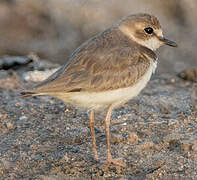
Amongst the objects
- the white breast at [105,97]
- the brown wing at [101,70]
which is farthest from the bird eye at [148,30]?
the white breast at [105,97]

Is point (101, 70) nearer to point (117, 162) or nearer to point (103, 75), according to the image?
point (103, 75)

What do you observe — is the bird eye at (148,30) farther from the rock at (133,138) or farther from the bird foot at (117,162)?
the bird foot at (117,162)

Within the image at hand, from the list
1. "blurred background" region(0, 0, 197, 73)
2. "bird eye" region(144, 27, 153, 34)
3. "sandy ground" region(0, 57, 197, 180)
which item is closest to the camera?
"sandy ground" region(0, 57, 197, 180)

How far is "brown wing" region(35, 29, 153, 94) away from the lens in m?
4.46

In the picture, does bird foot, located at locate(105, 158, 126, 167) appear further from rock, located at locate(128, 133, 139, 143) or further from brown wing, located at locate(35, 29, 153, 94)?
brown wing, located at locate(35, 29, 153, 94)

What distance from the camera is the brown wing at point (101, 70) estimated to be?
4465 mm

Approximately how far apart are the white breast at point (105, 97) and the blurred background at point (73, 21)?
593cm

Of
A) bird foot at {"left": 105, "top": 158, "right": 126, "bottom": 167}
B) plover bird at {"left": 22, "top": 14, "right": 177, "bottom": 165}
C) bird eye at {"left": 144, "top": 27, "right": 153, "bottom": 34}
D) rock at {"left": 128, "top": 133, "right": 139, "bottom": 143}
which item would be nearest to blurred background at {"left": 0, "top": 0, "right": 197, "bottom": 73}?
bird eye at {"left": 144, "top": 27, "right": 153, "bottom": 34}

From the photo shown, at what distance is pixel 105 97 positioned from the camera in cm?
452

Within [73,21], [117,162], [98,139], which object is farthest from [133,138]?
[73,21]

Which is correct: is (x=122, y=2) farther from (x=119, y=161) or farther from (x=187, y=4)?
(x=119, y=161)

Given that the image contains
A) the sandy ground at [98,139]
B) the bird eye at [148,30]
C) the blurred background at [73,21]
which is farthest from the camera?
the blurred background at [73,21]

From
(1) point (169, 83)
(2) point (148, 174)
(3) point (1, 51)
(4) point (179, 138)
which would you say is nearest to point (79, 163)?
(2) point (148, 174)

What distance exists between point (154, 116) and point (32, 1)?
6.91m
